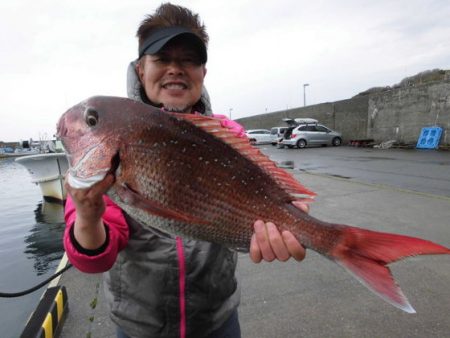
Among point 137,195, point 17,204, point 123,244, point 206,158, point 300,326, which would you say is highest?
point 206,158

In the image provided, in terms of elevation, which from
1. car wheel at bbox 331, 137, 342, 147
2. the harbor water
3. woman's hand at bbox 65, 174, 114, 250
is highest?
woman's hand at bbox 65, 174, 114, 250

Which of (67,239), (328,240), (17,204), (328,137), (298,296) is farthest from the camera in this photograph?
(328,137)

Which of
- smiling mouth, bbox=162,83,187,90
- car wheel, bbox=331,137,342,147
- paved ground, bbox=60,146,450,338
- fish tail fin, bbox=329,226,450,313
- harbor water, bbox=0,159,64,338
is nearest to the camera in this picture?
fish tail fin, bbox=329,226,450,313

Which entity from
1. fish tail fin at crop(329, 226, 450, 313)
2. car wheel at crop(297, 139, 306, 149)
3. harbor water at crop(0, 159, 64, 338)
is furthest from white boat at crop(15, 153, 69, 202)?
car wheel at crop(297, 139, 306, 149)

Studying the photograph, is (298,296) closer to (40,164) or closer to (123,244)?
(123,244)

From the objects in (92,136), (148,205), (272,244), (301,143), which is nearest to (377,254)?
(272,244)

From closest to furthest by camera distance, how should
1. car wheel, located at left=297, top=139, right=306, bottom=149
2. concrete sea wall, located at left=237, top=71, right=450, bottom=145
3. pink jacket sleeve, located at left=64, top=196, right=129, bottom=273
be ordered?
pink jacket sleeve, located at left=64, top=196, right=129, bottom=273
concrete sea wall, located at left=237, top=71, right=450, bottom=145
car wheel, located at left=297, top=139, right=306, bottom=149

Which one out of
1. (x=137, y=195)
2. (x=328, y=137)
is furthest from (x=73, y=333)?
(x=328, y=137)

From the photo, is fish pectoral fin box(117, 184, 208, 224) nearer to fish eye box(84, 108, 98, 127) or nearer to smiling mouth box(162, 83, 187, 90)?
fish eye box(84, 108, 98, 127)

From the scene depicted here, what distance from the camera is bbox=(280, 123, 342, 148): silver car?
93.3 ft

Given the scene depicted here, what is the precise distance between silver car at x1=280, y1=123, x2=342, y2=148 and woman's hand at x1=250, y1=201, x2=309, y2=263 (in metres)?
27.6

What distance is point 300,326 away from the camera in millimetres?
3170

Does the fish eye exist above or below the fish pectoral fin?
above

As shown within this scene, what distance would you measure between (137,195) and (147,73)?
0.85 metres
